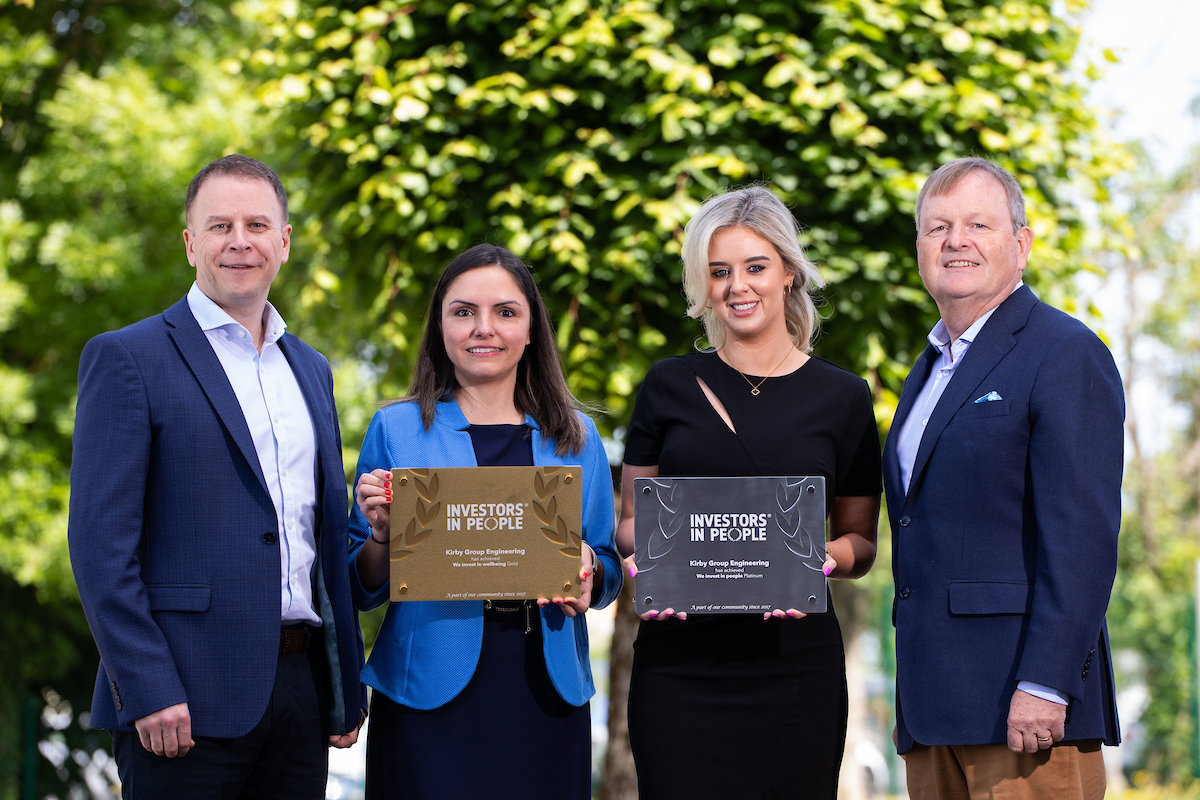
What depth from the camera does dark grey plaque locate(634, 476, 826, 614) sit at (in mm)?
2982

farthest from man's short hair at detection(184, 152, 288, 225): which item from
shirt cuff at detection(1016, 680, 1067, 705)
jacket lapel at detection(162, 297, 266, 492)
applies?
shirt cuff at detection(1016, 680, 1067, 705)

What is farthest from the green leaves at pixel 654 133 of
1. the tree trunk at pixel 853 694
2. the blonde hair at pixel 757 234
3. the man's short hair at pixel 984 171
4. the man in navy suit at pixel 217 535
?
the tree trunk at pixel 853 694

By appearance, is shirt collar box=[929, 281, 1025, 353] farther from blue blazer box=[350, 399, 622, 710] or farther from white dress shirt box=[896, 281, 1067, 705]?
→ blue blazer box=[350, 399, 622, 710]

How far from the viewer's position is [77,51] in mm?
11250

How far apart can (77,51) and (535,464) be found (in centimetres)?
1053

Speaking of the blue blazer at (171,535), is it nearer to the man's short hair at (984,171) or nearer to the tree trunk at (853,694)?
the man's short hair at (984,171)

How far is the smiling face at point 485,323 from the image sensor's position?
3250 millimetres

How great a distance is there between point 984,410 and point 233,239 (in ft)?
7.28

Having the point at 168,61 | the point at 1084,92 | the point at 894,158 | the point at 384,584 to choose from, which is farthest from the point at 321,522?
the point at 168,61

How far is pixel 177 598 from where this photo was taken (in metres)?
2.78

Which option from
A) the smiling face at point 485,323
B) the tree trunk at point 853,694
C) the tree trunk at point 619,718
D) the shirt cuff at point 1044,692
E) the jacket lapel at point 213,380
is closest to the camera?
the shirt cuff at point 1044,692

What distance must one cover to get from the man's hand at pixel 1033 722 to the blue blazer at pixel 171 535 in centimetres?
201

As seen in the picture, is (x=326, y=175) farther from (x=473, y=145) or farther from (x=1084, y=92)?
(x=1084, y=92)

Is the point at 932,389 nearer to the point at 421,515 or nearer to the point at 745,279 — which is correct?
the point at 745,279
